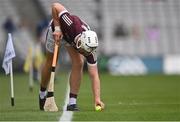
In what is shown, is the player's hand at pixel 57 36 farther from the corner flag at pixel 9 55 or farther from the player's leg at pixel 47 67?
the corner flag at pixel 9 55

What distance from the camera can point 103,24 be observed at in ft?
109

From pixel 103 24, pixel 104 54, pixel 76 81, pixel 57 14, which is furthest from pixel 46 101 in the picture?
pixel 103 24

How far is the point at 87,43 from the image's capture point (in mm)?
9508

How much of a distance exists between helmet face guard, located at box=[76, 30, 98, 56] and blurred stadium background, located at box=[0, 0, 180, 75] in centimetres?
2191

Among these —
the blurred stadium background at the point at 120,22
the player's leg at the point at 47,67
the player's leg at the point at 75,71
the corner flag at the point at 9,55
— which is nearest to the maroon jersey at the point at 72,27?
the player's leg at the point at 75,71

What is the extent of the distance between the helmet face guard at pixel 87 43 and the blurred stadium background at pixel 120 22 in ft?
71.9

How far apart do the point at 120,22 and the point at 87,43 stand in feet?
80.2

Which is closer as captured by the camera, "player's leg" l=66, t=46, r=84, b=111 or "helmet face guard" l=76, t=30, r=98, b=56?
"helmet face guard" l=76, t=30, r=98, b=56

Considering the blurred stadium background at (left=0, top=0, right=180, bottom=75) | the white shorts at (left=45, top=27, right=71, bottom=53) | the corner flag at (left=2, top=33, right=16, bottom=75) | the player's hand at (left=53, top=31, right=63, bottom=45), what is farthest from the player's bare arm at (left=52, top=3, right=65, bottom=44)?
the blurred stadium background at (left=0, top=0, right=180, bottom=75)

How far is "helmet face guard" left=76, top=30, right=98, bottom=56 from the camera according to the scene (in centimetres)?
951

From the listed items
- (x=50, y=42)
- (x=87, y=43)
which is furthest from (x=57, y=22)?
(x=87, y=43)

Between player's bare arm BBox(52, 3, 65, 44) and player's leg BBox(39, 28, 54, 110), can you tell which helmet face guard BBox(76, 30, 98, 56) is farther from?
player's leg BBox(39, 28, 54, 110)

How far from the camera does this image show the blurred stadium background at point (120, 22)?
1281 inches

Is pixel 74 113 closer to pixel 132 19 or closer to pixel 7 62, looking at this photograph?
pixel 7 62
